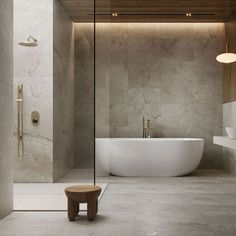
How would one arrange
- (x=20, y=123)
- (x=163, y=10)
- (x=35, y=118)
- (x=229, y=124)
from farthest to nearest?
(x=229, y=124) → (x=163, y=10) → (x=35, y=118) → (x=20, y=123)

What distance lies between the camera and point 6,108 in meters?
3.15

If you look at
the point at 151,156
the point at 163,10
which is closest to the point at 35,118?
the point at 151,156

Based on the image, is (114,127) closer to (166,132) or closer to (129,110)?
(129,110)

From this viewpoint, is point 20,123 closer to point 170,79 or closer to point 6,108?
point 6,108

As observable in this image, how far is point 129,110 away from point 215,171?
1789mm

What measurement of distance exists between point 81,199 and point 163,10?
3.74 metres

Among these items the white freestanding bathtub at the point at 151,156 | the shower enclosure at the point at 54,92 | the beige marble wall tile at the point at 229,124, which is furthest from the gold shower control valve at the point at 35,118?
the beige marble wall tile at the point at 229,124

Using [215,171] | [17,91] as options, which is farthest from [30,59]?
[215,171]

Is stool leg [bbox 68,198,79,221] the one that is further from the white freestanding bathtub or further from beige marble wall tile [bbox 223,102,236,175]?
beige marble wall tile [bbox 223,102,236,175]

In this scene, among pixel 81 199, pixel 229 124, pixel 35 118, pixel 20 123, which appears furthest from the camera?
pixel 229 124

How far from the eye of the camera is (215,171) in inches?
236

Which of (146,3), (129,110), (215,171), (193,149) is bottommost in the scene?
(215,171)

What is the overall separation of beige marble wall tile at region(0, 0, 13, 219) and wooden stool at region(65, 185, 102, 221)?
58 cm

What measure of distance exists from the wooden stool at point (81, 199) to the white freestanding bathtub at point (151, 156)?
2287mm
